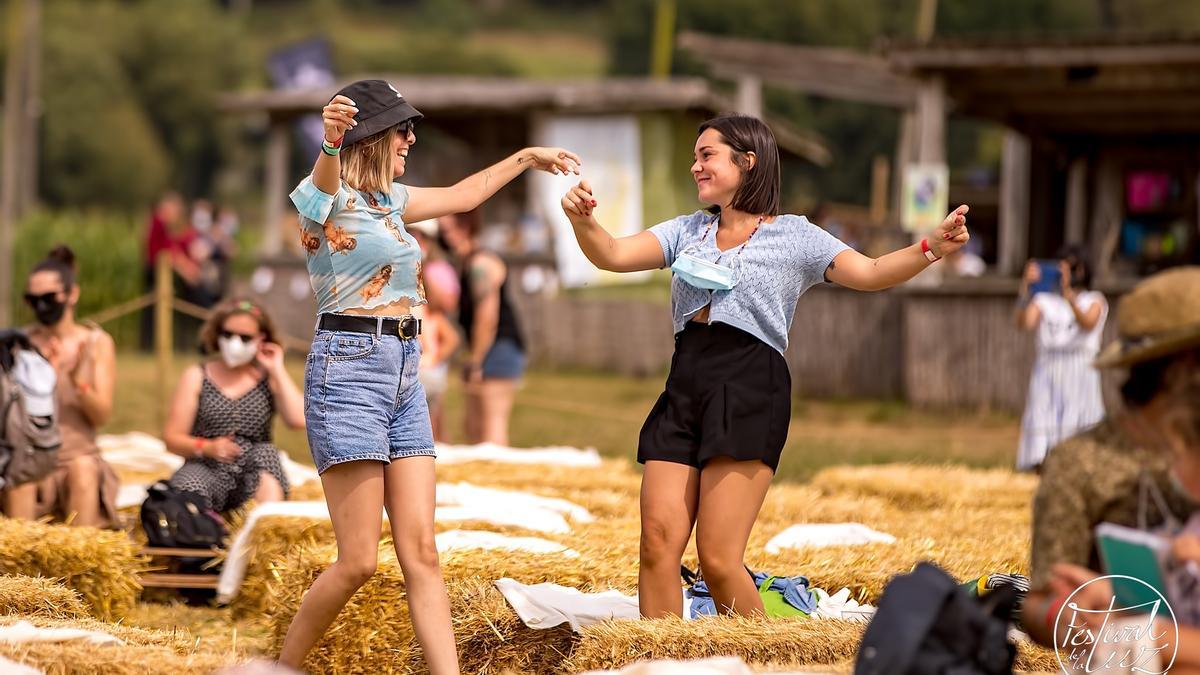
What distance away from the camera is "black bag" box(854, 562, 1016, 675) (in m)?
3.74

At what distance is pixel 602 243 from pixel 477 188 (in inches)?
17.5

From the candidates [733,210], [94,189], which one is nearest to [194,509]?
[733,210]

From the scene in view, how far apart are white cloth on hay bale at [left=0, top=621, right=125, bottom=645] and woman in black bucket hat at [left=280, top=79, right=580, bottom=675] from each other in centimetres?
56

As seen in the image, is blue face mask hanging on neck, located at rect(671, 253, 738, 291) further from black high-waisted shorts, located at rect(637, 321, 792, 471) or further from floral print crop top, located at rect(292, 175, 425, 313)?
floral print crop top, located at rect(292, 175, 425, 313)

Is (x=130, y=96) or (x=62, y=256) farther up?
(x=130, y=96)

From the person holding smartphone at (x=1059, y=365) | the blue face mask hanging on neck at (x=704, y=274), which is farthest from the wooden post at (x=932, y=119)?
the blue face mask hanging on neck at (x=704, y=274)

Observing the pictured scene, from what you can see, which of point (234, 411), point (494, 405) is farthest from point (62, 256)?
point (494, 405)

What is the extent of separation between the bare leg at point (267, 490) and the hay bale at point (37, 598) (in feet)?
6.93

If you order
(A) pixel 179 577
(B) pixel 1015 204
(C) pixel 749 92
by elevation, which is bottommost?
(A) pixel 179 577

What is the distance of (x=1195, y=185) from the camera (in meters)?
20.5

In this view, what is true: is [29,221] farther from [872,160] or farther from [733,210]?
[872,160]

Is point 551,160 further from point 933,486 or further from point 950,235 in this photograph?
point 933,486

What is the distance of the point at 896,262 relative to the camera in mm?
5137

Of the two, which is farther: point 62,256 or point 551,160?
point 62,256
